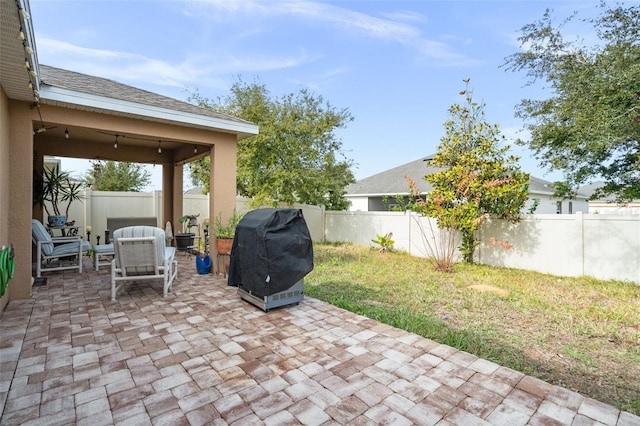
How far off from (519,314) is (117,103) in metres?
6.96

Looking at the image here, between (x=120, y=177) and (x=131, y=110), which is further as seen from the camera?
(x=120, y=177)

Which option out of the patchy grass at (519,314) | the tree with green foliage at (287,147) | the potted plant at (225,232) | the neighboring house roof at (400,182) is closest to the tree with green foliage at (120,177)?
the tree with green foliage at (287,147)

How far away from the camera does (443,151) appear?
Answer: 864 centimetres

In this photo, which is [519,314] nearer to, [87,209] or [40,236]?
[40,236]

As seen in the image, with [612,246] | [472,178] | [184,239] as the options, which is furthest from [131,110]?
[612,246]

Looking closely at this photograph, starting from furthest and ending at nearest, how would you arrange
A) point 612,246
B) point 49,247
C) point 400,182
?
1. point 400,182
2. point 612,246
3. point 49,247

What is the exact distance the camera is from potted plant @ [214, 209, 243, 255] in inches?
243

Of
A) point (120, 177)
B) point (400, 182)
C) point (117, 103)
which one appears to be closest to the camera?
point (117, 103)

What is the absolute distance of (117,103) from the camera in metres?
5.16

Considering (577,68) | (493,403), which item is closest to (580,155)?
(577,68)

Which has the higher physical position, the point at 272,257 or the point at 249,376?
the point at 272,257

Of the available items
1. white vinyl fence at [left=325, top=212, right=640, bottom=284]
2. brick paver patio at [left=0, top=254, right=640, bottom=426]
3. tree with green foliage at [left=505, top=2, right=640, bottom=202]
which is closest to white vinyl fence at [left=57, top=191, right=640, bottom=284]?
white vinyl fence at [left=325, top=212, right=640, bottom=284]

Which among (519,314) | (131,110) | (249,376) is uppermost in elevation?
(131,110)

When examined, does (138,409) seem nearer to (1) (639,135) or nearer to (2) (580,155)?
(1) (639,135)
